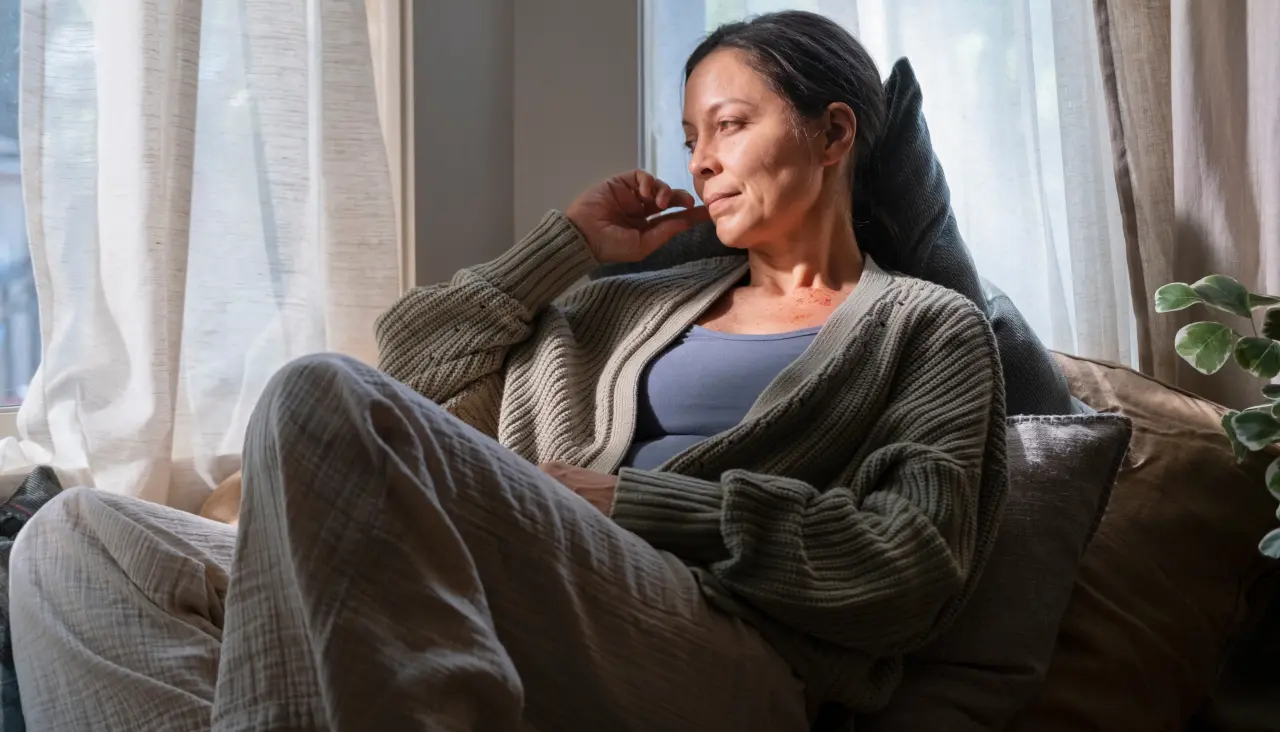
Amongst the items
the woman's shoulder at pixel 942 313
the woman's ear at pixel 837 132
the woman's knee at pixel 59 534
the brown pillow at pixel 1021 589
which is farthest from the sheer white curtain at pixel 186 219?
the brown pillow at pixel 1021 589

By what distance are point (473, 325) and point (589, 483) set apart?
363 millimetres

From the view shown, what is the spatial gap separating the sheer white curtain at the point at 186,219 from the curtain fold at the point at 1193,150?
124 cm

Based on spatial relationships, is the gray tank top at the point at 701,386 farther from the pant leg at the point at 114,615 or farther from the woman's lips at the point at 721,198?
the pant leg at the point at 114,615

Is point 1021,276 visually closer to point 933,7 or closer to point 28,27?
point 933,7

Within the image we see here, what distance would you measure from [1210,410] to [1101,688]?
521 millimetres

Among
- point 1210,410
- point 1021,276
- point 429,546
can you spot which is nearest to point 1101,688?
point 1210,410

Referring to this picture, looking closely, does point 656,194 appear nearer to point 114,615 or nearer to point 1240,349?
point 1240,349

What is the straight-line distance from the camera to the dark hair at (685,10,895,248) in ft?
5.08

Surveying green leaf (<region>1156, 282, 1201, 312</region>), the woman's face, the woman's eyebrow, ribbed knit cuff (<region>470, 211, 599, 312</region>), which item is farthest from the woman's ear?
green leaf (<region>1156, 282, 1201, 312</region>)

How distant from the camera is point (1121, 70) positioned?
6.59 ft

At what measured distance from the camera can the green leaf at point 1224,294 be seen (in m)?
1.50

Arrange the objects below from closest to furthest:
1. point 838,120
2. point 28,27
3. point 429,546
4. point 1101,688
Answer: point 429,546 → point 1101,688 → point 28,27 → point 838,120

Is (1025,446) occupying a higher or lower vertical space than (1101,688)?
higher

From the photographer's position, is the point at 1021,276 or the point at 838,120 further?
the point at 1021,276
